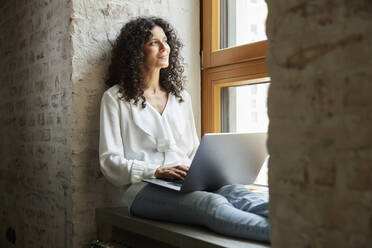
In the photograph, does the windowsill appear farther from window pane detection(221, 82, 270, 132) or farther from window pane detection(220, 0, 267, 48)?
window pane detection(220, 0, 267, 48)

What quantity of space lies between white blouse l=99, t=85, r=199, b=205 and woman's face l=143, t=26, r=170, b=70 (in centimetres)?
27

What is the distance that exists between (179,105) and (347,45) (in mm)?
1948

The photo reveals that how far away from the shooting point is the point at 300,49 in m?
1.30

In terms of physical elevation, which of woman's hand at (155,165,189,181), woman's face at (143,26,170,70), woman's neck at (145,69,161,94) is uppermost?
woman's face at (143,26,170,70)

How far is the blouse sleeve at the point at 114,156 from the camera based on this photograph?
2.58 metres

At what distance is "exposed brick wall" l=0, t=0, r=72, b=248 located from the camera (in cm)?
304

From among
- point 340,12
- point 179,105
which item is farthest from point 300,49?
point 179,105

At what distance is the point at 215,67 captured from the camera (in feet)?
10.9

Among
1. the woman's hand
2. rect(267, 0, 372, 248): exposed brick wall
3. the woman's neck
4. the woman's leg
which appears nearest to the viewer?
rect(267, 0, 372, 248): exposed brick wall

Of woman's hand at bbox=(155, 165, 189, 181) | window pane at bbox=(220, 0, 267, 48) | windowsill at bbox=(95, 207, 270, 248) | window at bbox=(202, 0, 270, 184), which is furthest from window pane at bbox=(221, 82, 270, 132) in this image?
windowsill at bbox=(95, 207, 270, 248)

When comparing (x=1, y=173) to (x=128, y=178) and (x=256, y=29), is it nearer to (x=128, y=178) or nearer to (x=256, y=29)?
(x=128, y=178)

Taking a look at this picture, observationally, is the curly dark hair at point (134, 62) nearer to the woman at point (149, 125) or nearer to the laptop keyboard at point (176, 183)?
the woman at point (149, 125)

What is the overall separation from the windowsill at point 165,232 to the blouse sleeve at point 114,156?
21 centimetres

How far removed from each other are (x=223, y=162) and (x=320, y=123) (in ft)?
→ 3.59
